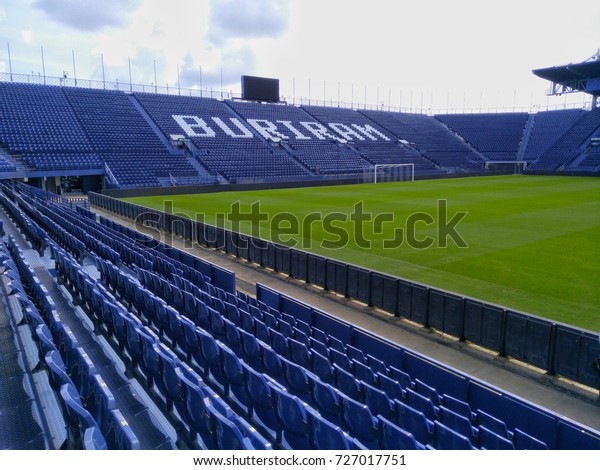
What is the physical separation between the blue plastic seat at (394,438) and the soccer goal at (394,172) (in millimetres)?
49777

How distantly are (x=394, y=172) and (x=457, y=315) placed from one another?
48699 mm

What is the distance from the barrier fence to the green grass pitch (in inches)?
91.4

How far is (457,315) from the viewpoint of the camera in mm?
9484

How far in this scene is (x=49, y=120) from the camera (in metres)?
43.4

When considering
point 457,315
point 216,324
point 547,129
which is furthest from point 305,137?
point 216,324

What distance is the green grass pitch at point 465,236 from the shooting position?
12297mm

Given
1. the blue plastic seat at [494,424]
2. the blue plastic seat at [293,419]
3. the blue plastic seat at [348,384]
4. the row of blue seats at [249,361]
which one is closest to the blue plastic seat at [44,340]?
the row of blue seats at [249,361]

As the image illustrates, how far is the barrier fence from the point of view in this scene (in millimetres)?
7762

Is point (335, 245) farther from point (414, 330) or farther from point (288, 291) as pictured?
point (414, 330)

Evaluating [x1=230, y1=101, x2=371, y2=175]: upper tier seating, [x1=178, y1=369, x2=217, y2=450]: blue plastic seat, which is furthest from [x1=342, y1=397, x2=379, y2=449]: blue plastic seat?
[x1=230, y1=101, x2=371, y2=175]: upper tier seating

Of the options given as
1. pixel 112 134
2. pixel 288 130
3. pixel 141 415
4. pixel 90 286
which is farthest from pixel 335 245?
pixel 288 130

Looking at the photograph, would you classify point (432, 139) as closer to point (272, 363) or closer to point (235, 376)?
point (272, 363)

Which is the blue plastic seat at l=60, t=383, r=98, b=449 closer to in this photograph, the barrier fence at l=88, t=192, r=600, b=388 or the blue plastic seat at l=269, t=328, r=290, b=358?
the blue plastic seat at l=269, t=328, r=290, b=358

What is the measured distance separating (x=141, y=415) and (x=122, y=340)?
1697 millimetres
